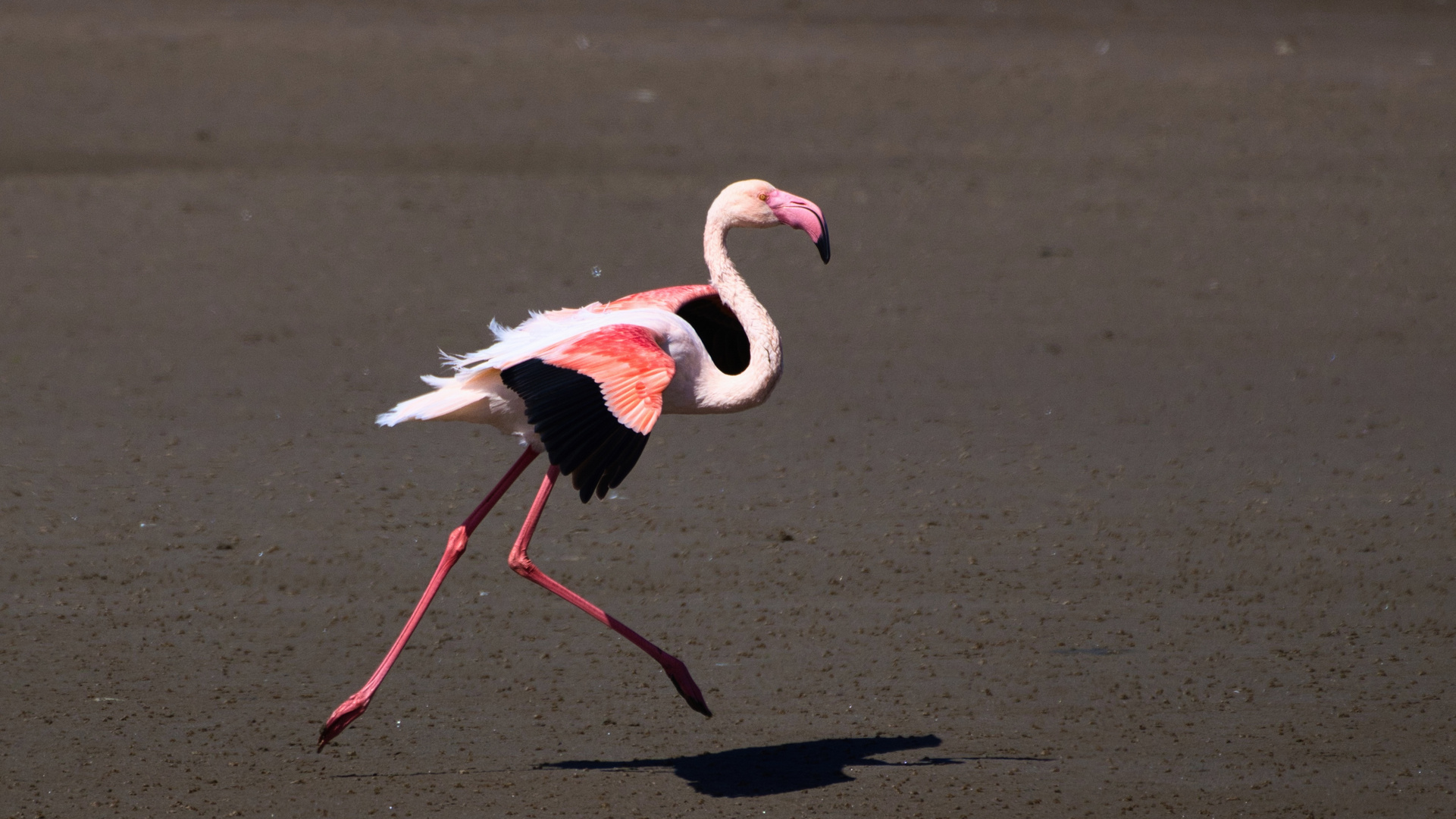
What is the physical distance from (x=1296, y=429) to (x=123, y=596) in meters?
5.17

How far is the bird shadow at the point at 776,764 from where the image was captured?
487cm

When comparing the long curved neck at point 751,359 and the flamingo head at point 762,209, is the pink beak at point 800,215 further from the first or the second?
the long curved neck at point 751,359

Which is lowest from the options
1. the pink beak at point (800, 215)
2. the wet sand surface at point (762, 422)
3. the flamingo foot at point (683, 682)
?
the wet sand surface at point (762, 422)

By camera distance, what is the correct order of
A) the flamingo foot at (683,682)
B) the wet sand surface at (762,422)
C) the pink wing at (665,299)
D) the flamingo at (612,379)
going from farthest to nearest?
the pink wing at (665,299) → the wet sand surface at (762,422) → the flamingo foot at (683,682) → the flamingo at (612,379)

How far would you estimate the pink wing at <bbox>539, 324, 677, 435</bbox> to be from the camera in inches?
175

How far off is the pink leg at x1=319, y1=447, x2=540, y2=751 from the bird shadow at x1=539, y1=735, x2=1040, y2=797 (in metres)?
0.53

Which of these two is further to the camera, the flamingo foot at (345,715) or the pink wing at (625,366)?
the flamingo foot at (345,715)

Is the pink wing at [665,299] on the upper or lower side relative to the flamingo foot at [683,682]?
upper

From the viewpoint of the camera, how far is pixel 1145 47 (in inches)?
582

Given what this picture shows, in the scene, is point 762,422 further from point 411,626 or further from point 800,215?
point 411,626

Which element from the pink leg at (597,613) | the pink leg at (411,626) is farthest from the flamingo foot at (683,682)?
the pink leg at (411,626)

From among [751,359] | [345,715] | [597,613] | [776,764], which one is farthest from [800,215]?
[345,715]

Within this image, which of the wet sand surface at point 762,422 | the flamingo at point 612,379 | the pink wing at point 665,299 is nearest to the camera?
the flamingo at point 612,379

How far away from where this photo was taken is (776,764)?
16.4 feet
